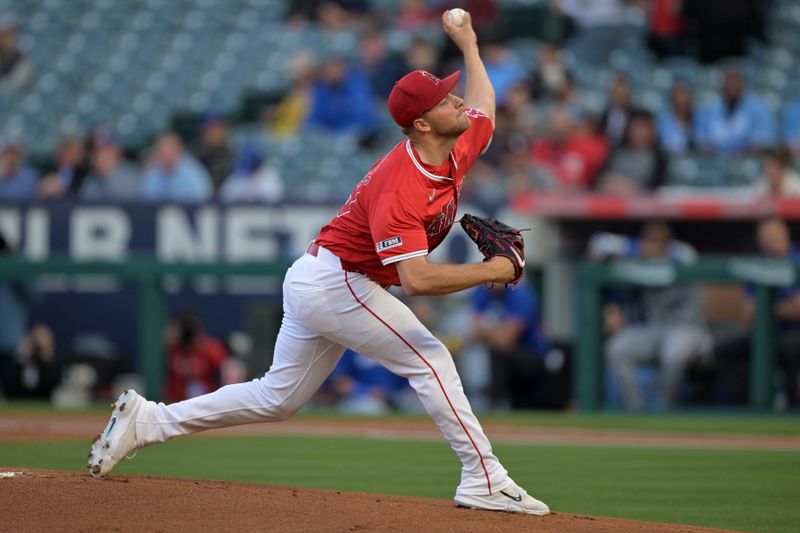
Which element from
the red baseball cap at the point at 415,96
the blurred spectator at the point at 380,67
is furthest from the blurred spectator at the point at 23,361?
the red baseball cap at the point at 415,96

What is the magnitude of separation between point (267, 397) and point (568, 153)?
26.9 feet

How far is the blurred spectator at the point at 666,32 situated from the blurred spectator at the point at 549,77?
3.73ft

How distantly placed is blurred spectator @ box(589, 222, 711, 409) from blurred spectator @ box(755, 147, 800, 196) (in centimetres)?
96


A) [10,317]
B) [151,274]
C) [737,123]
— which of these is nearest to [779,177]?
[737,123]

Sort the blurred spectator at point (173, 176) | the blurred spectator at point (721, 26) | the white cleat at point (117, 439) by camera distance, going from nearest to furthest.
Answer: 1. the white cleat at point (117, 439)
2. the blurred spectator at point (173, 176)
3. the blurred spectator at point (721, 26)

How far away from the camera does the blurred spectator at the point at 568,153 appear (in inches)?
508

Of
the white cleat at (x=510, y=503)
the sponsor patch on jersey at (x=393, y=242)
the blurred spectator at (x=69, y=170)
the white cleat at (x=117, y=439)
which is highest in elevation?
the blurred spectator at (x=69, y=170)

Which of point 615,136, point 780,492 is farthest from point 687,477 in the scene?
point 615,136

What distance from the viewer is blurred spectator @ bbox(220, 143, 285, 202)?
1331 centimetres

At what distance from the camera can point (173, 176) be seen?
13484 mm

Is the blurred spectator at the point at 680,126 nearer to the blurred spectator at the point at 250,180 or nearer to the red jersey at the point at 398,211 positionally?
the blurred spectator at the point at 250,180

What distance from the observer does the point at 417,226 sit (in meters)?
4.93

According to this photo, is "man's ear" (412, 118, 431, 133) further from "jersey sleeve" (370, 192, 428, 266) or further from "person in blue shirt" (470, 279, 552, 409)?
"person in blue shirt" (470, 279, 552, 409)

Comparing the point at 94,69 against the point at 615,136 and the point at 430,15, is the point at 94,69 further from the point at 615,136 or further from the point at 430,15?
the point at 615,136
